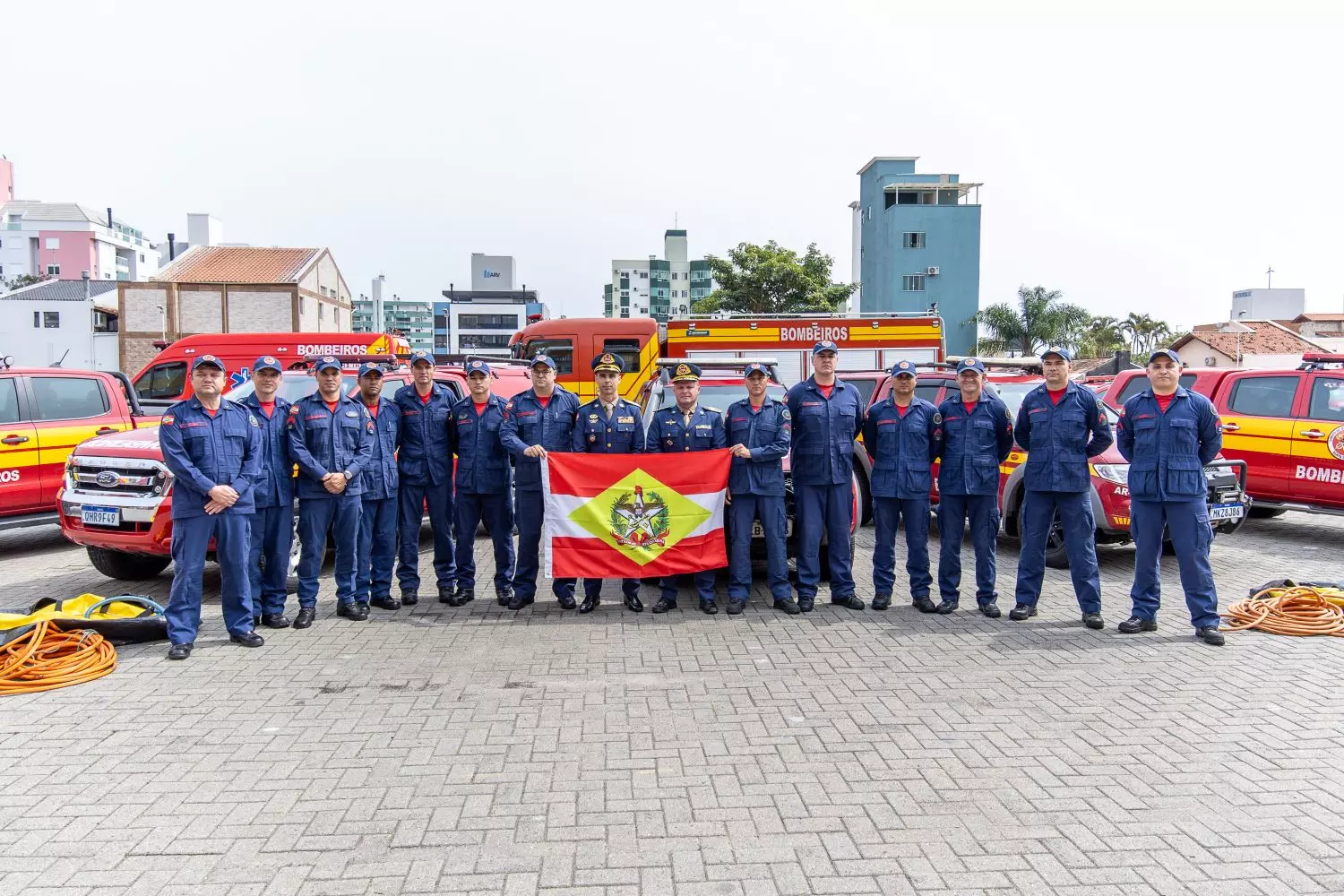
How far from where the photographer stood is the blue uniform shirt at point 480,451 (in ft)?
24.1

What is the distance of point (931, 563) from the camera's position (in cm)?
910

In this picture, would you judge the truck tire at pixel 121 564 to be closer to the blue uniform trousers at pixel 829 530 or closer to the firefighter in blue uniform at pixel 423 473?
the firefighter in blue uniform at pixel 423 473

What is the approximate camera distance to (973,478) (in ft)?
23.1

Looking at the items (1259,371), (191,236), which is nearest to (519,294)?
(191,236)

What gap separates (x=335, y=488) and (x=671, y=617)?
8.96ft

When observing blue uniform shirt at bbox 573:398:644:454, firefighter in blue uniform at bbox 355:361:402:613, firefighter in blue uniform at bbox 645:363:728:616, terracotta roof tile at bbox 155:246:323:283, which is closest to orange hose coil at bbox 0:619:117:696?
firefighter in blue uniform at bbox 355:361:402:613

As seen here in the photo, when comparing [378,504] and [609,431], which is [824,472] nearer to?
[609,431]

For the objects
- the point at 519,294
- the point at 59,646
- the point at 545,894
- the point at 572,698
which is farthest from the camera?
the point at 519,294

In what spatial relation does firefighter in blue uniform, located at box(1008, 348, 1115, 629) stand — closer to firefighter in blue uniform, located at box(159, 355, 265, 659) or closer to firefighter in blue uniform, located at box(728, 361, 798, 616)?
firefighter in blue uniform, located at box(728, 361, 798, 616)

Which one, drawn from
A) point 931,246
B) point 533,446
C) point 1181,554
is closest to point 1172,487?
point 1181,554

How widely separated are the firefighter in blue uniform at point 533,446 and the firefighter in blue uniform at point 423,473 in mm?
605

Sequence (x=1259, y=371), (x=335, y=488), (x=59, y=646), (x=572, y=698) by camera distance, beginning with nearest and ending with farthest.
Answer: (x=572, y=698)
(x=59, y=646)
(x=335, y=488)
(x=1259, y=371)

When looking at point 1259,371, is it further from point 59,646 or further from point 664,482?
point 59,646

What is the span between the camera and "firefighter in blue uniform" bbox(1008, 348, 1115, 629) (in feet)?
22.0
